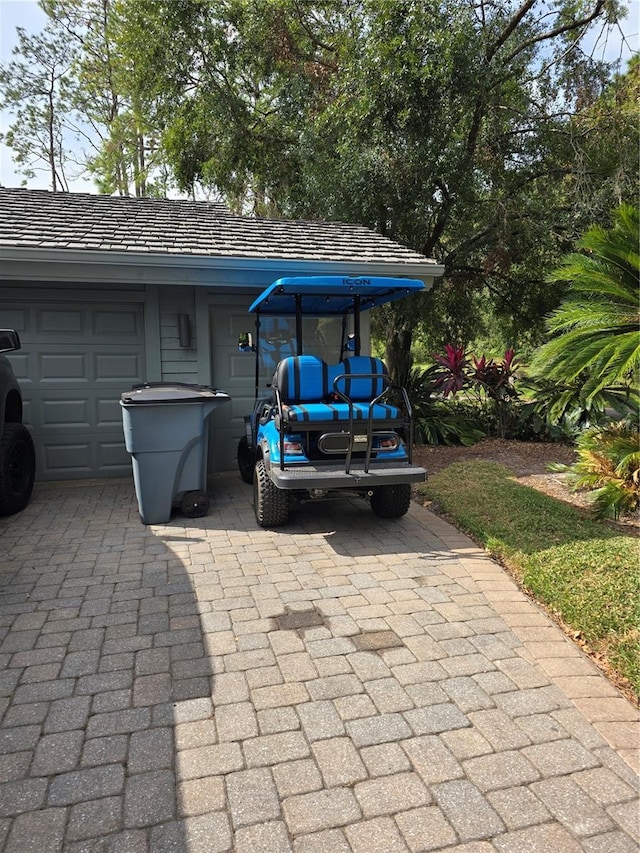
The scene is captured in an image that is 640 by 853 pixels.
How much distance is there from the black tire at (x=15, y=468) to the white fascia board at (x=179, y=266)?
1.76 meters

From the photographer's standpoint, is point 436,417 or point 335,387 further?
point 436,417

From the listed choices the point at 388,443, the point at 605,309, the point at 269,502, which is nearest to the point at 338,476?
the point at 388,443

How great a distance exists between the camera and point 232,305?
703 centimetres

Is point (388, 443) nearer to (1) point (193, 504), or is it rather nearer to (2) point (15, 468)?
(1) point (193, 504)

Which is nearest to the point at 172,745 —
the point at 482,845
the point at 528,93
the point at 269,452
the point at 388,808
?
the point at 388,808

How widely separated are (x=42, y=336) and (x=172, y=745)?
562cm

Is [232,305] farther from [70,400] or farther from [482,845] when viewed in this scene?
[482,845]

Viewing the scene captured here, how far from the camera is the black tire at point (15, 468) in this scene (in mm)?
5113

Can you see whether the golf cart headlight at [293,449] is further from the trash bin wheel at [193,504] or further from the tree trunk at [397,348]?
the tree trunk at [397,348]

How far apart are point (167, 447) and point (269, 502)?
3.61ft

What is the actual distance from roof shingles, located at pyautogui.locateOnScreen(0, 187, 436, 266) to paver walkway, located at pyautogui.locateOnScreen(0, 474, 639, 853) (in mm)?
3754

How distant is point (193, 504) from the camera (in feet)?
16.7

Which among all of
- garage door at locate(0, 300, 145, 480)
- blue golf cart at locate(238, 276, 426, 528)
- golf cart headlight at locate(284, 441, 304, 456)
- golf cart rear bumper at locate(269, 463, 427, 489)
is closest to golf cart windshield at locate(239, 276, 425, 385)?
blue golf cart at locate(238, 276, 426, 528)

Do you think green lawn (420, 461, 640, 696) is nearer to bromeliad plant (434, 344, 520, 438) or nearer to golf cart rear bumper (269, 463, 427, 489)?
golf cart rear bumper (269, 463, 427, 489)
